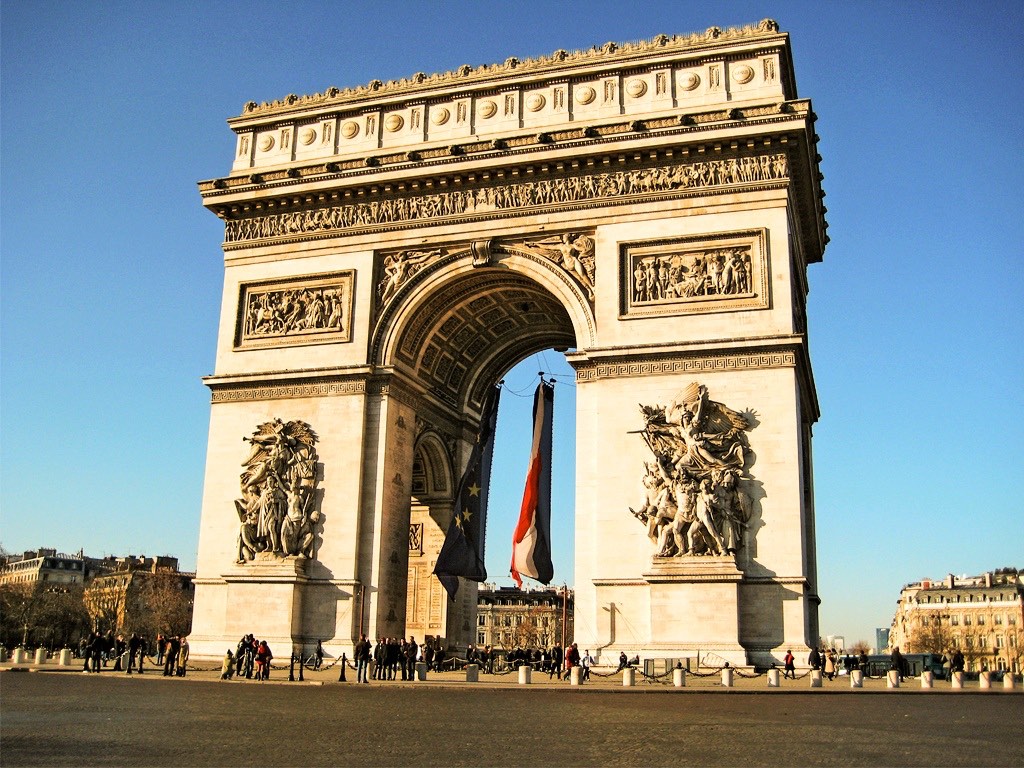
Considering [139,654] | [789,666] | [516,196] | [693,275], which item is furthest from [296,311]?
[789,666]

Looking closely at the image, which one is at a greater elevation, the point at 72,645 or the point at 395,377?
the point at 395,377

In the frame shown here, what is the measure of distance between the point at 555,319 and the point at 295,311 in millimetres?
7697

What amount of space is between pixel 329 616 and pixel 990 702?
49.6 ft

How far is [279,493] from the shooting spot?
92.0ft

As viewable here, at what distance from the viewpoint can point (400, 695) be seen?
1927cm

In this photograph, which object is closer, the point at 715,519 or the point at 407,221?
the point at 715,519

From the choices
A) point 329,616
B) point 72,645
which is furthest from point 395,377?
point 72,645

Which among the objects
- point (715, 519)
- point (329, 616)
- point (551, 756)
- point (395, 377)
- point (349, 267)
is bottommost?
point (551, 756)

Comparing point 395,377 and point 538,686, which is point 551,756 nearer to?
point 538,686

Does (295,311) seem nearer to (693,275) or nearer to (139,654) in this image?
(139,654)

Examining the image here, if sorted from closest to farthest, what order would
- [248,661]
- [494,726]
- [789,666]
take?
1. [494,726]
2. [789,666]
3. [248,661]

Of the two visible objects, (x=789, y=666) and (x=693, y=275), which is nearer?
(x=789, y=666)

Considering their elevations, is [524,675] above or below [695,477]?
below

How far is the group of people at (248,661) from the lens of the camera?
2366 centimetres
